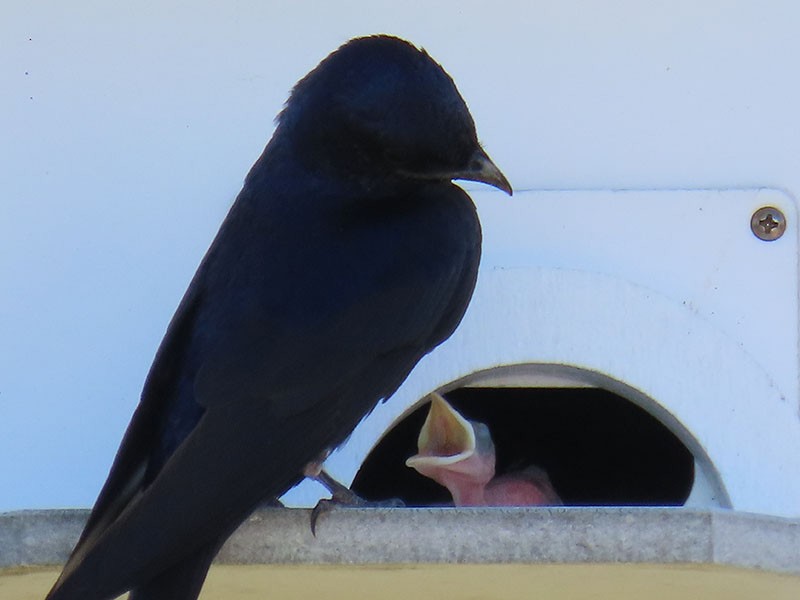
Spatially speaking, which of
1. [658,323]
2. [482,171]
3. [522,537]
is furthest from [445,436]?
[522,537]

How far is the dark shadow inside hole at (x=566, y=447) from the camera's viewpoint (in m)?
2.38

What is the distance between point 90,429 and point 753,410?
0.63 metres

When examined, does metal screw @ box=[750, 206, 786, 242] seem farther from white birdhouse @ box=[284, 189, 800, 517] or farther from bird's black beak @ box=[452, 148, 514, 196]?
bird's black beak @ box=[452, 148, 514, 196]

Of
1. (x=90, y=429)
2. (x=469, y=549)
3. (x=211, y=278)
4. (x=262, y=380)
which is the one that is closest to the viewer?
(x=469, y=549)

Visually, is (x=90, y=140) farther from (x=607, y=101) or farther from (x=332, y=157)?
(x=607, y=101)

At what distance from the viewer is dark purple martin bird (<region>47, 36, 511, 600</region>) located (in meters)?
1.53

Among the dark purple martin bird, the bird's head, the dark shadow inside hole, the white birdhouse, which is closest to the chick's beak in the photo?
the white birdhouse

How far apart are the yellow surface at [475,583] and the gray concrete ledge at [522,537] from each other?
0.02 m

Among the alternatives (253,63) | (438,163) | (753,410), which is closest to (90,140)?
(253,63)

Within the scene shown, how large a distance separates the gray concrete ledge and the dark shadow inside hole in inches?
36.4

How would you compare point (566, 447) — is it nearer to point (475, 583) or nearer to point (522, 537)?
point (475, 583)

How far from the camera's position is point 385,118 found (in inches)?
67.5

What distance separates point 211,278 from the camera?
1.73 meters

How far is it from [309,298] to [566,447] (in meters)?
0.87
